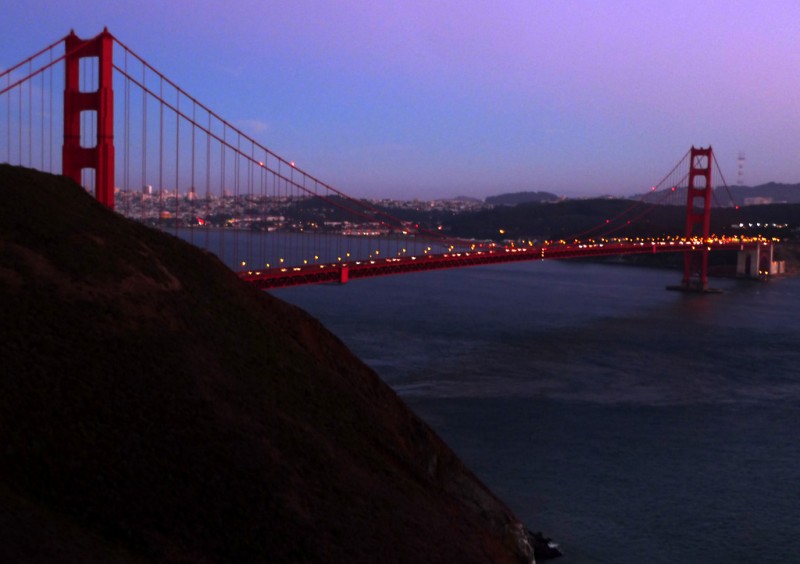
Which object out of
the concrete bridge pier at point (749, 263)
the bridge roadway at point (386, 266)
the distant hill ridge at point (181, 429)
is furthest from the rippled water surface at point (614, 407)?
the concrete bridge pier at point (749, 263)

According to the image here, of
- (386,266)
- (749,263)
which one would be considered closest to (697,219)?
(749,263)

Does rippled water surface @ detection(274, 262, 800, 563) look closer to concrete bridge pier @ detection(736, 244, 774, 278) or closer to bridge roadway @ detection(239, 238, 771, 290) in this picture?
bridge roadway @ detection(239, 238, 771, 290)

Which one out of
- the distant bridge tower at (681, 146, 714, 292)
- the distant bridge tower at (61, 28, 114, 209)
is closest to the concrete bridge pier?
the distant bridge tower at (681, 146, 714, 292)

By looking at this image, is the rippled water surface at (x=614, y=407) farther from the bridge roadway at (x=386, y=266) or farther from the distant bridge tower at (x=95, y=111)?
the distant bridge tower at (x=95, y=111)

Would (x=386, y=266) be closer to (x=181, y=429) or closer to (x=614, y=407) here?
(x=614, y=407)

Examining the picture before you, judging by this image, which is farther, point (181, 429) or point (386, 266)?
point (386, 266)

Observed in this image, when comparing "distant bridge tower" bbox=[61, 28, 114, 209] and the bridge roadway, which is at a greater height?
"distant bridge tower" bbox=[61, 28, 114, 209]
